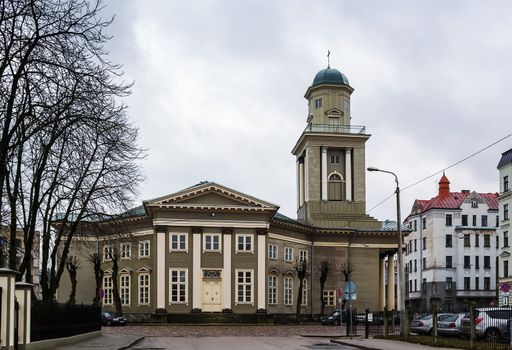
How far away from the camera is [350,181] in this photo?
278 feet

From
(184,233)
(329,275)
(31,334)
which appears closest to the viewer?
(31,334)

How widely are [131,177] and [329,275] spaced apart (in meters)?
47.8

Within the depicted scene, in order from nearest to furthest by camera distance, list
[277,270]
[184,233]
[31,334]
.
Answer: [31,334], [184,233], [277,270]

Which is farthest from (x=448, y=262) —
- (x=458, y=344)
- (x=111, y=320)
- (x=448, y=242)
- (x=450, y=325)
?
(x=458, y=344)

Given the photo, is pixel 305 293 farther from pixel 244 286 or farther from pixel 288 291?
pixel 244 286

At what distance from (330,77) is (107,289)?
109ft

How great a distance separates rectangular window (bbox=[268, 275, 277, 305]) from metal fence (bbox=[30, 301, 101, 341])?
3636cm

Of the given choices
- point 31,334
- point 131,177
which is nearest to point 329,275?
point 131,177

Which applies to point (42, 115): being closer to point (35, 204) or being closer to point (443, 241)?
point (35, 204)

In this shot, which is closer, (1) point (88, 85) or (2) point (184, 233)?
(1) point (88, 85)

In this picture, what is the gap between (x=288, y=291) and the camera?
7788 centimetres

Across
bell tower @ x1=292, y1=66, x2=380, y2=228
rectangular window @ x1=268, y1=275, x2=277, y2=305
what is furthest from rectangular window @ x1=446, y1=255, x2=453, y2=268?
rectangular window @ x1=268, y1=275, x2=277, y2=305

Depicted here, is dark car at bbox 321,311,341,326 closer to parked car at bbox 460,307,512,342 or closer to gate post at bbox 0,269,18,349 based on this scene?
parked car at bbox 460,307,512,342

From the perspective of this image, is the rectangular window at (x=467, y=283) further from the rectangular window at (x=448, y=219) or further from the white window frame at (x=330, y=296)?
the white window frame at (x=330, y=296)
